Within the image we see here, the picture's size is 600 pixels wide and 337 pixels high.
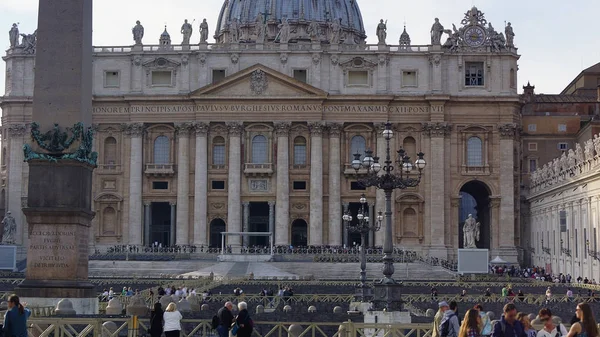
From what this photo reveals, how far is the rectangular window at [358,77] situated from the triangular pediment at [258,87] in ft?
10.6

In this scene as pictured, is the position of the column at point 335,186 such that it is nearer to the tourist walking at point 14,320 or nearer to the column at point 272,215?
the column at point 272,215

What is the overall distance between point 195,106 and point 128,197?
961 centimetres

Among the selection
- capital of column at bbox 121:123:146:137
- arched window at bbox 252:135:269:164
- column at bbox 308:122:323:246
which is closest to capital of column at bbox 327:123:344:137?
column at bbox 308:122:323:246

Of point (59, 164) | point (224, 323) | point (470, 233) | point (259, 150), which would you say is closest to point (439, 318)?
point (224, 323)

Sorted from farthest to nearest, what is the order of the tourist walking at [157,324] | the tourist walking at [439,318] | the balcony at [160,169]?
the balcony at [160,169] → the tourist walking at [157,324] → the tourist walking at [439,318]

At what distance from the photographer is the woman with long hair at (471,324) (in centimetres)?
1834

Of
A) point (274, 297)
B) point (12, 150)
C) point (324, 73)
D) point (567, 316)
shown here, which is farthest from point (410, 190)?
point (567, 316)

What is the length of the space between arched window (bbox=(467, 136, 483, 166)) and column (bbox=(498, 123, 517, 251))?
1866 millimetres

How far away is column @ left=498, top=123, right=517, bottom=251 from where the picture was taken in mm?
98125

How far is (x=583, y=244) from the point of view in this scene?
74.8m

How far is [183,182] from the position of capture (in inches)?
3900

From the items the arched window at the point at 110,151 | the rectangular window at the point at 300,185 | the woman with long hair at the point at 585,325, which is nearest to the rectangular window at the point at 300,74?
the rectangular window at the point at 300,185

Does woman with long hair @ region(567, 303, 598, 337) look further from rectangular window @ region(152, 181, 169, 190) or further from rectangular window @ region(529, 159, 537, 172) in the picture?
rectangular window @ region(529, 159, 537, 172)

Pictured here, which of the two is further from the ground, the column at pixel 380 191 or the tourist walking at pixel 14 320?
the column at pixel 380 191
